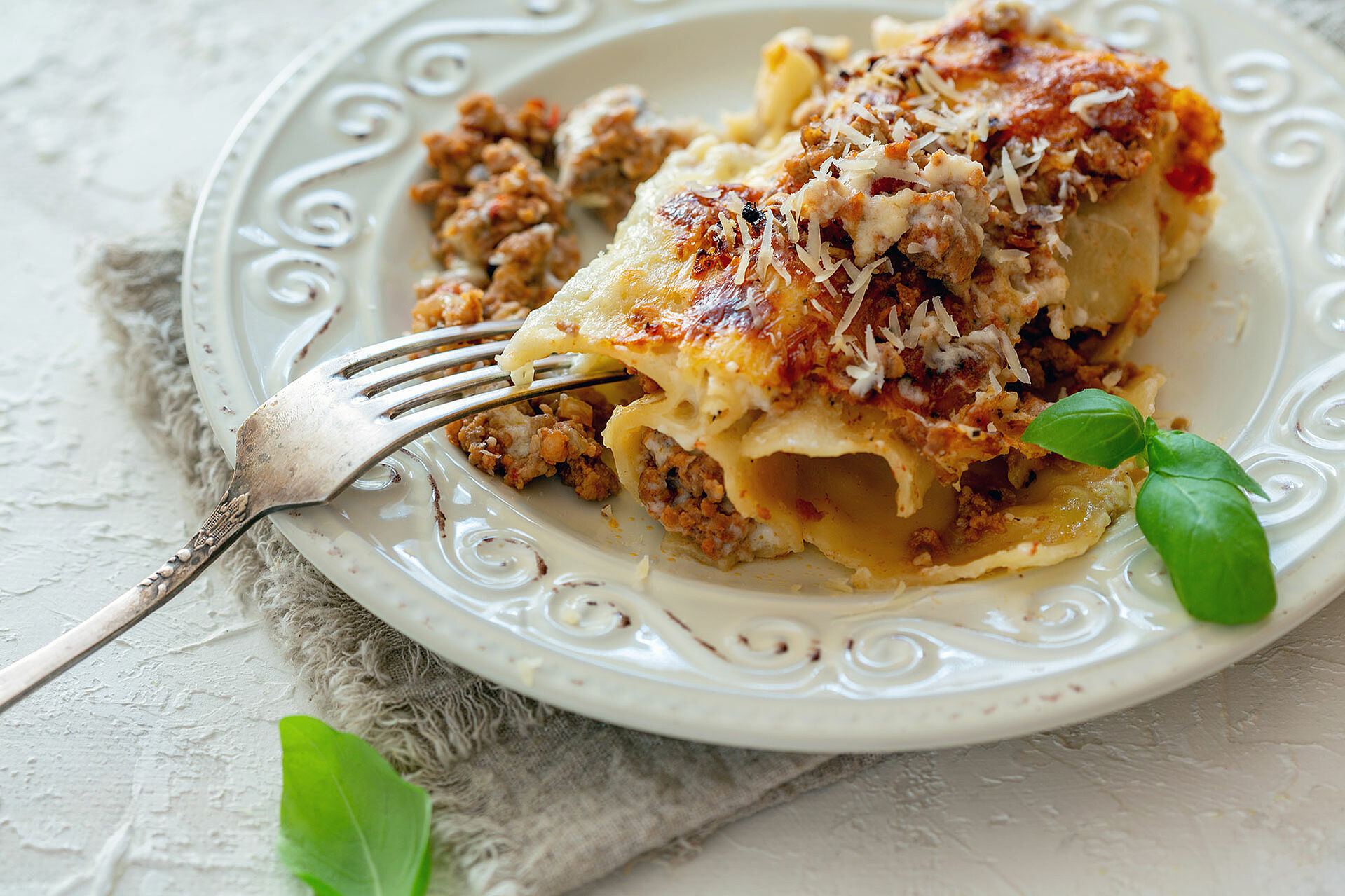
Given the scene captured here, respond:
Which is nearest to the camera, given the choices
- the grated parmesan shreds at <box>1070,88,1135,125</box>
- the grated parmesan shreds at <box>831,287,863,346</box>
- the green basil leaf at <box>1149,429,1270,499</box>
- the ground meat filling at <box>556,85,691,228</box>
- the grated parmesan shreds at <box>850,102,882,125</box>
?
the green basil leaf at <box>1149,429,1270,499</box>

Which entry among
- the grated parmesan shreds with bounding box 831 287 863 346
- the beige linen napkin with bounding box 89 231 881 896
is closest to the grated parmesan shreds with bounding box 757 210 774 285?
the grated parmesan shreds with bounding box 831 287 863 346

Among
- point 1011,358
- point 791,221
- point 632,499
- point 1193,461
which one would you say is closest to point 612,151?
point 791,221

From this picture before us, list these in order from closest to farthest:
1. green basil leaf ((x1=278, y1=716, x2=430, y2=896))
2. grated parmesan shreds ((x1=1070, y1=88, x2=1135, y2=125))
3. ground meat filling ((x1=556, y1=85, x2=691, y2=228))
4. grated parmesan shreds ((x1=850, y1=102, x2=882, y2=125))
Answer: green basil leaf ((x1=278, y1=716, x2=430, y2=896))
grated parmesan shreds ((x1=850, y1=102, x2=882, y2=125))
grated parmesan shreds ((x1=1070, y1=88, x2=1135, y2=125))
ground meat filling ((x1=556, y1=85, x2=691, y2=228))

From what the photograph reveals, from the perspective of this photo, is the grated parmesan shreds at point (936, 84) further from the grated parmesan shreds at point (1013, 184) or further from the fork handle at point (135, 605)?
the fork handle at point (135, 605)

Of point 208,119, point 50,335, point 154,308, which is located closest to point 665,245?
point 154,308

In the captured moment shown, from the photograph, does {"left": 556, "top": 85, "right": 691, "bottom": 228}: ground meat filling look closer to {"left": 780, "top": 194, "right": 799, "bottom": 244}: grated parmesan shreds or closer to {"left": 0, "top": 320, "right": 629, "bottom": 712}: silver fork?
{"left": 0, "top": 320, "right": 629, "bottom": 712}: silver fork

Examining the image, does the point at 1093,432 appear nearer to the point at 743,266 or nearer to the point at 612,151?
the point at 743,266

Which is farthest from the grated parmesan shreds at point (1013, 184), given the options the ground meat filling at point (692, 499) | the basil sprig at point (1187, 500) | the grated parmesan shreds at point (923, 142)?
the ground meat filling at point (692, 499)
